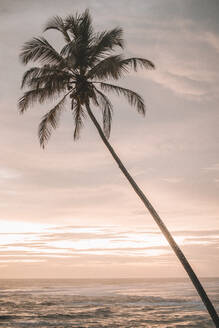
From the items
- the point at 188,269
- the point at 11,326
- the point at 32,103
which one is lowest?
the point at 11,326

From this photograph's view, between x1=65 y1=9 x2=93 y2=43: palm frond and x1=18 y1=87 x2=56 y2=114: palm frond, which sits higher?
x1=65 y1=9 x2=93 y2=43: palm frond

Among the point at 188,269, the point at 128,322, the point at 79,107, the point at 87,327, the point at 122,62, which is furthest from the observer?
the point at 128,322

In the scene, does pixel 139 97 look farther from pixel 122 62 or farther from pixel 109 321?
pixel 109 321

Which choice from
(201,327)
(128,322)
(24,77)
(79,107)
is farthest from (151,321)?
(24,77)

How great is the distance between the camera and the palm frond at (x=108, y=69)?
13.2 metres

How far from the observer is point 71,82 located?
46.0 ft

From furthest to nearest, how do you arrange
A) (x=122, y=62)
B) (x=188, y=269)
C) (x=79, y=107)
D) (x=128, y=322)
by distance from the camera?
(x=128, y=322) → (x=79, y=107) → (x=122, y=62) → (x=188, y=269)

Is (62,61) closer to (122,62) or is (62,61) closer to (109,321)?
(122,62)

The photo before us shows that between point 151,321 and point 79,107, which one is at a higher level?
point 79,107

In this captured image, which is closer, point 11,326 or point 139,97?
point 139,97

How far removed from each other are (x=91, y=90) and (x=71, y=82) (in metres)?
0.91

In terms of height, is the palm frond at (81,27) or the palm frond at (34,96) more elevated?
the palm frond at (81,27)

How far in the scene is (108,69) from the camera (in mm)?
13289

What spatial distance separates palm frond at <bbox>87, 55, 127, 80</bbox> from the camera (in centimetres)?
1318
